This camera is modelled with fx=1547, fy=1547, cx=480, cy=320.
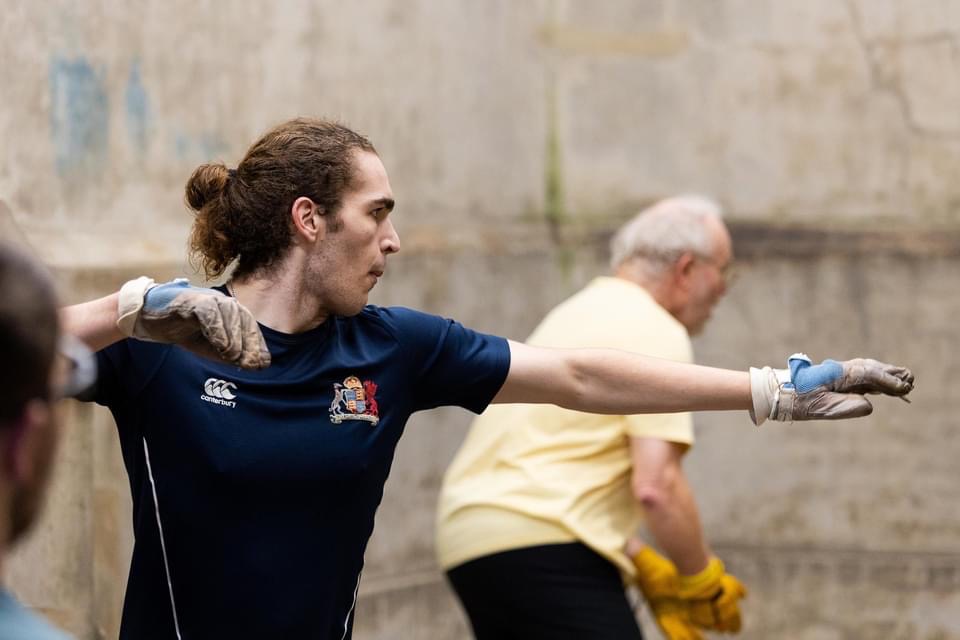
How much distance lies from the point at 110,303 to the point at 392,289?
317cm

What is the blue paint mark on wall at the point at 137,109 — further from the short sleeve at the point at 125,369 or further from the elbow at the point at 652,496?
the short sleeve at the point at 125,369

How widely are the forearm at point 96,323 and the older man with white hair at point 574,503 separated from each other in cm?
166

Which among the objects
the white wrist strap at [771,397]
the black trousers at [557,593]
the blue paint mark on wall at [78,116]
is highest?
the blue paint mark on wall at [78,116]

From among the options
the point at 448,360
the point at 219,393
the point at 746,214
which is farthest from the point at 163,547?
the point at 746,214

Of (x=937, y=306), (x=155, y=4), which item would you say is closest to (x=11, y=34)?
(x=155, y=4)

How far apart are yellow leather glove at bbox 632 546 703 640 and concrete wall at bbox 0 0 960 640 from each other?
1529mm

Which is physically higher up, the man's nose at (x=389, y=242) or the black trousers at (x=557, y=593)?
the man's nose at (x=389, y=242)

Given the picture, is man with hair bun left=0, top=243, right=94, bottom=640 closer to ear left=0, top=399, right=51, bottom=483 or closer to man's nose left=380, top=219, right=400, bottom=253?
ear left=0, top=399, right=51, bottom=483

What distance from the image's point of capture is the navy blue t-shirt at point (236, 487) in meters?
2.70

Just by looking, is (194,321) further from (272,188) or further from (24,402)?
(24,402)

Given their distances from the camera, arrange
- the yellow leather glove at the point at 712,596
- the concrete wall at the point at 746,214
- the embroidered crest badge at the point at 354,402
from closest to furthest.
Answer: the embroidered crest badge at the point at 354,402 → the yellow leather glove at the point at 712,596 → the concrete wall at the point at 746,214

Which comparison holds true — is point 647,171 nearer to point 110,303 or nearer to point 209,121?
point 209,121

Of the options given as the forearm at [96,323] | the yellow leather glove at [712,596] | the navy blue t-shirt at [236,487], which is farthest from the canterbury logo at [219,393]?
the yellow leather glove at [712,596]

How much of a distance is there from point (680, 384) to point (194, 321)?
1008mm
